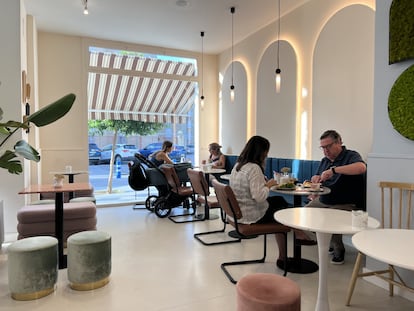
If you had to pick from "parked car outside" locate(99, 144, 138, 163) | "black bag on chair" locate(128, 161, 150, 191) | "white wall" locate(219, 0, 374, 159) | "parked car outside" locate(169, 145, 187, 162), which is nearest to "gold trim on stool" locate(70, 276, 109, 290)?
"black bag on chair" locate(128, 161, 150, 191)

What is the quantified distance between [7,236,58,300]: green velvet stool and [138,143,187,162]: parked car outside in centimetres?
521

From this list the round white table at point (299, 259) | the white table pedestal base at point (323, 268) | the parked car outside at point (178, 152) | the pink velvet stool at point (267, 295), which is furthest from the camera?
the parked car outside at point (178, 152)

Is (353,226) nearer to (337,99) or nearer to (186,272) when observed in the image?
(186,272)

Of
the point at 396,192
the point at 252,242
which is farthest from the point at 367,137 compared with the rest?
the point at 252,242

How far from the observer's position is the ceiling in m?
5.11

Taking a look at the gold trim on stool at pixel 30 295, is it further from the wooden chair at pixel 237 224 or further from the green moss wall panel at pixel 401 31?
the green moss wall panel at pixel 401 31

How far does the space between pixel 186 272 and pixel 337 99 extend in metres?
3.29

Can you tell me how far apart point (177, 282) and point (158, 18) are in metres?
4.77

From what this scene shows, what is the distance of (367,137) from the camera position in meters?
4.02

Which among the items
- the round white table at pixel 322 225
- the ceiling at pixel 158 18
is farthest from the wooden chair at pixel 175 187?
the round white table at pixel 322 225

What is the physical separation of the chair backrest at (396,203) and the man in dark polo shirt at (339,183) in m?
0.54

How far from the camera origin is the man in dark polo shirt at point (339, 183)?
3445 mm

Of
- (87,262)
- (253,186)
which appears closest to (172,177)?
(253,186)

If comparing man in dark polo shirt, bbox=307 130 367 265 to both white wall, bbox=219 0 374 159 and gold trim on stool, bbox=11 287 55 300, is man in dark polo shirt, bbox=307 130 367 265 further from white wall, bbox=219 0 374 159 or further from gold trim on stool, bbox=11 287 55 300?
gold trim on stool, bbox=11 287 55 300
